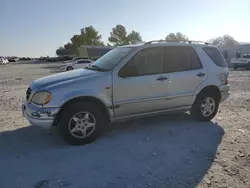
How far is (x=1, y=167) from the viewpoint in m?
3.71

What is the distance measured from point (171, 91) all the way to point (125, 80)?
111cm

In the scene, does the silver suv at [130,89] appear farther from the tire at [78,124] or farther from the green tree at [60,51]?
the green tree at [60,51]

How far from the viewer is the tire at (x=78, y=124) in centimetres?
435

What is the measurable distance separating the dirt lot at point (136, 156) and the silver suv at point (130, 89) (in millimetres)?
415

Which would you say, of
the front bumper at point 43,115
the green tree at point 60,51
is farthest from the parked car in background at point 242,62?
the green tree at point 60,51

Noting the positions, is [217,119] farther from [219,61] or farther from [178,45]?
[178,45]

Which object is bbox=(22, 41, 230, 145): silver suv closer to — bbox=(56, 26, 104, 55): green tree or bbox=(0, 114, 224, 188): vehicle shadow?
bbox=(0, 114, 224, 188): vehicle shadow

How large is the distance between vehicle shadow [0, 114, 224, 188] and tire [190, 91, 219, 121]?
0.27m

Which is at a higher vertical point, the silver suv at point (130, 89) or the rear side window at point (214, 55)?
the rear side window at point (214, 55)

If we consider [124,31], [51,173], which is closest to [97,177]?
[51,173]

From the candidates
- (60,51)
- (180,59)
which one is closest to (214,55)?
(180,59)

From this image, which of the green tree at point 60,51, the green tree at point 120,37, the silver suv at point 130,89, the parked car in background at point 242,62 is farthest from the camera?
the green tree at point 60,51

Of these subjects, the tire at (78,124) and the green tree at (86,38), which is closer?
the tire at (78,124)

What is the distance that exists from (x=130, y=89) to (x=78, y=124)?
3.89ft
